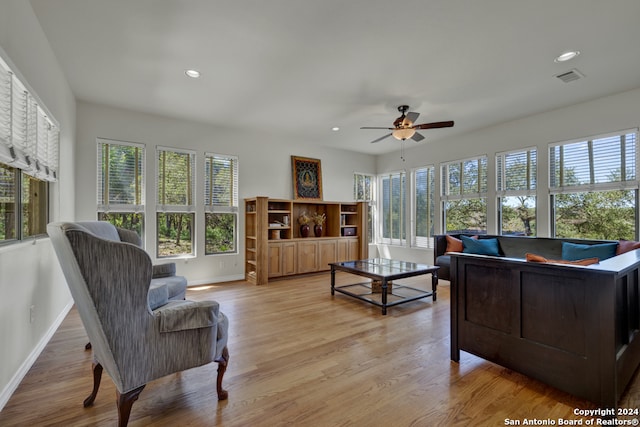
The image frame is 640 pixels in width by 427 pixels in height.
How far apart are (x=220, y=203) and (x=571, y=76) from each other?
544 cm

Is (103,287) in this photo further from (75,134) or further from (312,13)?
(75,134)

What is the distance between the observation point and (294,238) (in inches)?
237

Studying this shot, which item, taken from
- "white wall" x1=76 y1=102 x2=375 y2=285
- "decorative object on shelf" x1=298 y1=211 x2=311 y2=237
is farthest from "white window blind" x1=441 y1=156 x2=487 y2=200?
"decorative object on shelf" x1=298 y1=211 x2=311 y2=237

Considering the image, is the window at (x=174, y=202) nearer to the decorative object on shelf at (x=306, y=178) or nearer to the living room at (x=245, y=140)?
the living room at (x=245, y=140)

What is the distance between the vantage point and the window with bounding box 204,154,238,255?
17.6 ft

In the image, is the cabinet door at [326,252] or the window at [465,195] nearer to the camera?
the window at [465,195]

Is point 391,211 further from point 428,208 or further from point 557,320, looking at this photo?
point 557,320

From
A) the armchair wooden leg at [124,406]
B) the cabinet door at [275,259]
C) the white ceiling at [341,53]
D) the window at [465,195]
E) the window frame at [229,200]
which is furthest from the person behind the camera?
the window at [465,195]

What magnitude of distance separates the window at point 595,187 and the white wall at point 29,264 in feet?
21.2

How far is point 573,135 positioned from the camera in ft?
14.5

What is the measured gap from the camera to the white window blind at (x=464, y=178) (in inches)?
222

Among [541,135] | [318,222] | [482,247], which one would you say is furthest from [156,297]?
[541,135]

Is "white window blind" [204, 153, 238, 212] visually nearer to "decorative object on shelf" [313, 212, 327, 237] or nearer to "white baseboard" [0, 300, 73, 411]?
"decorative object on shelf" [313, 212, 327, 237]

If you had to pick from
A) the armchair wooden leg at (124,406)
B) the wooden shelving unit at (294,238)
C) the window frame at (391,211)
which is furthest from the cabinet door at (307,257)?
the armchair wooden leg at (124,406)
